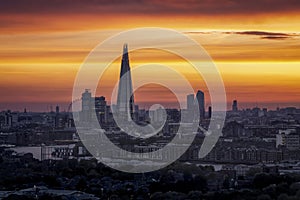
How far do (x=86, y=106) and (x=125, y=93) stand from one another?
188cm

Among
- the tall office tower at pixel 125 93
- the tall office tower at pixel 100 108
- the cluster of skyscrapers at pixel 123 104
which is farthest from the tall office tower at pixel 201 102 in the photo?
the tall office tower at pixel 100 108

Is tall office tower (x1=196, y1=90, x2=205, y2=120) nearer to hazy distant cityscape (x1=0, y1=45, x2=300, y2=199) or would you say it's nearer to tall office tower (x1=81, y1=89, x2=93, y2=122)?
hazy distant cityscape (x1=0, y1=45, x2=300, y2=199)

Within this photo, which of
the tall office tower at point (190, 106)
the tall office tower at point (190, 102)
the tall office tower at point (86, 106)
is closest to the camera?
the tall office tower at point (190, 102)

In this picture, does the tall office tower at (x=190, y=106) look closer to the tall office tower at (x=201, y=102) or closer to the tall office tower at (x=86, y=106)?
the tall office tower at (x=201, y=102)

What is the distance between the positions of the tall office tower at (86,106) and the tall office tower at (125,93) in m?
1.15

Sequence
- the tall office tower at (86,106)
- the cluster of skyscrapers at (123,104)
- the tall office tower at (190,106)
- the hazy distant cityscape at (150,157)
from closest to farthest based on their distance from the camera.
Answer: the hazy distant cityscape at (150,157) → the tall office tower at (190,106) → the cluster of skyscrapers at (123,104) → the tall office tower at (86,106)

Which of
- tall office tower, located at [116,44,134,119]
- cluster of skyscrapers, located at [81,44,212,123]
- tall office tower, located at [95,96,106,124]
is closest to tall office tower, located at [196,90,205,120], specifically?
cluster of skyscrapers, located at [81,44,212,123]

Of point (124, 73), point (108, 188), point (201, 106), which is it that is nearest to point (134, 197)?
point (108, 188)

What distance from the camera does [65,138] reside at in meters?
39.1

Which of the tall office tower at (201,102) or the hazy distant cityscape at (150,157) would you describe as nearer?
the hazy distant cityscape at (150,157)

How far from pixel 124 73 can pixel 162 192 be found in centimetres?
2046

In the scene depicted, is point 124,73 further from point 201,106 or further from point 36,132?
point 36,132

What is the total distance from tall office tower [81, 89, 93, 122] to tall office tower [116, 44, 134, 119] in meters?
1.15

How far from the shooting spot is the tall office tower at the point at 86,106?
129 feet
